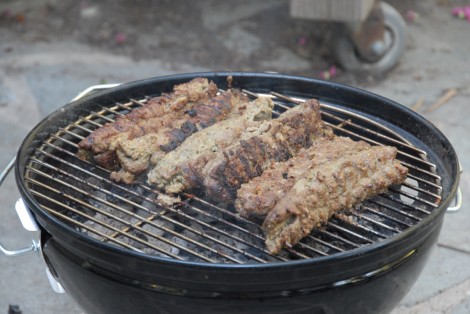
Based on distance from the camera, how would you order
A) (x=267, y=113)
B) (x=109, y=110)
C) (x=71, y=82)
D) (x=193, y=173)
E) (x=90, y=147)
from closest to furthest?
(x=193, y=173) < (x=90, y=147) < (x=267, y=113) < (x=109, y=110) < (x=71, y=82)

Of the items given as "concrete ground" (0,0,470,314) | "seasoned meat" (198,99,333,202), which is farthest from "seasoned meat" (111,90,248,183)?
"concrete ground" (0,0,470,314)

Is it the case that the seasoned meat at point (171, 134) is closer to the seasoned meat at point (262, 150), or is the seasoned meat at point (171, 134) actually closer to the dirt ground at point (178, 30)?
the seasoned meat at point (262, 150)

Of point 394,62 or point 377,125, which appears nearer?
point 377,125

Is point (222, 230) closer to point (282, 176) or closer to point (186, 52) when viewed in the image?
point (282, 176)

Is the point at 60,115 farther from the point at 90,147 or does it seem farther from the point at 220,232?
the point at 220,232

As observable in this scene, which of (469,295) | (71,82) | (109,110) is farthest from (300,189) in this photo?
(71,82)

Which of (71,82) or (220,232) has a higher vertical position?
(220,232)

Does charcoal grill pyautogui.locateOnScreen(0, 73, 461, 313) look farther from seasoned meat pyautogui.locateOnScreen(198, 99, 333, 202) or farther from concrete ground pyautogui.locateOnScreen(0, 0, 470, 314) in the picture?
concrete ground pyautogui.locateOnScreen(0, 0, 470, 314)
